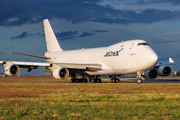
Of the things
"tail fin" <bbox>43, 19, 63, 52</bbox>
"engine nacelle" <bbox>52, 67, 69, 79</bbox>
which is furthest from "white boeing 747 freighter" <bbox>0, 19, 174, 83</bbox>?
"tail fin" <bbox>43, 19, 63, 52</bbox>

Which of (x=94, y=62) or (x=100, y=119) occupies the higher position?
(x=94, y=62)

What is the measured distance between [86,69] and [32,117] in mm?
23566

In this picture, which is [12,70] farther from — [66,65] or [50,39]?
[50,39]

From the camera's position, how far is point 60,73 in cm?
2811

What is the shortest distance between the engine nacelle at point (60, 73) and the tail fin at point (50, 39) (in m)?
11.9

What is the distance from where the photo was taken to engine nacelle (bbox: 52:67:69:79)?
Result: 90.4ft

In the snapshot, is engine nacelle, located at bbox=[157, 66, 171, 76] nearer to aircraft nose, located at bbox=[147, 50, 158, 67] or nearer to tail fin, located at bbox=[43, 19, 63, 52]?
aircraft nose, located at bbox=[147, 50, 158, 67]

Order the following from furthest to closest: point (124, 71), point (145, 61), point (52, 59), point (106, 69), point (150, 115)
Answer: point (52, 59) < point (106, 69) < point (124, 71) < point (145, 61) < point (150, 115)

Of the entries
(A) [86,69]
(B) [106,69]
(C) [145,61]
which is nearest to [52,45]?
(A) [86,69]

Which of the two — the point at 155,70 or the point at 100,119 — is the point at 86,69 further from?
the point at 100,119

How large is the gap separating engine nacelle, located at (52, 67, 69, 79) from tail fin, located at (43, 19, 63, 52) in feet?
39.1

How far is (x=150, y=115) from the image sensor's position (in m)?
7.73

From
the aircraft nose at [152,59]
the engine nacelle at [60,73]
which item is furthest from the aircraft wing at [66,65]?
the aircraft nose at [152,59]

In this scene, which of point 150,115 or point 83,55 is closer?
point 150,115
